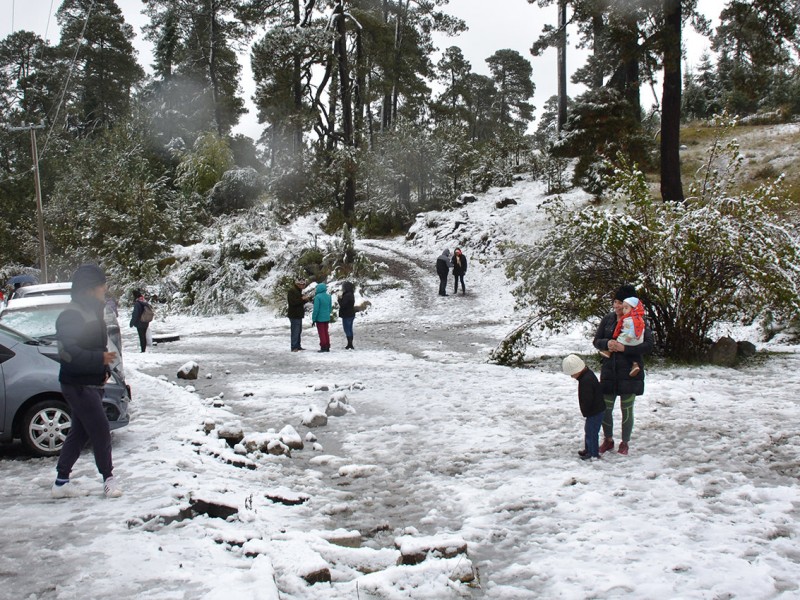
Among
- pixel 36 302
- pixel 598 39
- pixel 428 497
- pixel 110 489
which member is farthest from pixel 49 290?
pixel 598 39

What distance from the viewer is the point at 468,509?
5.14 metres

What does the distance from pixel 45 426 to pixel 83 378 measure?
195cm

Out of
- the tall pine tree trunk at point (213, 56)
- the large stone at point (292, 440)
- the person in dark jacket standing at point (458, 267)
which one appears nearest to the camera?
the large stone at point (292, 440)

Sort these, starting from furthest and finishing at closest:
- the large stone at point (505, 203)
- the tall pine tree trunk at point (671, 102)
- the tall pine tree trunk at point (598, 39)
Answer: the large stone at point (505, 203), the tall pine tree trunk at point (598, 39), the tall pine tree trunk at point (671, 102)

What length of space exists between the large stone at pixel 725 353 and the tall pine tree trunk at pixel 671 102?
294 inches

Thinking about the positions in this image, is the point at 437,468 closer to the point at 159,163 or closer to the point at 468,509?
the point at 468,509

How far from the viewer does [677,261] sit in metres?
9.84

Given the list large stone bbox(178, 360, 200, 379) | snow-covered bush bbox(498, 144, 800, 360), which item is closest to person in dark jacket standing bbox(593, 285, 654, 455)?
snow-covered bush bbox(498, 144, 800, 360)

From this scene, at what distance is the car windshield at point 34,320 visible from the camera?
8.80m

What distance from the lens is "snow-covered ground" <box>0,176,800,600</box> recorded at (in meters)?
3.79

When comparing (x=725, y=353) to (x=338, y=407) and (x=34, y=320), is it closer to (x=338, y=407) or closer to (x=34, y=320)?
(x=338, y=407)

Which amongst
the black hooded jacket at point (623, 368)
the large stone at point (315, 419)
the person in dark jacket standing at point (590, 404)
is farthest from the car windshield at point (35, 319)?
the black hooded jacket at point (623, 368)

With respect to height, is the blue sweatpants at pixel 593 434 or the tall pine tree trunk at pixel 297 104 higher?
the tall pine tree trunk at pixel 297 104

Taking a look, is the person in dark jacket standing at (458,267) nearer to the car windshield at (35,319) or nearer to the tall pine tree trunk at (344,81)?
the tall pine tree trunk at (344,81)
